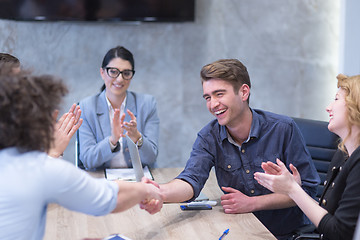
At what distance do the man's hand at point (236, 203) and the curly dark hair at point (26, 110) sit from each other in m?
1.04

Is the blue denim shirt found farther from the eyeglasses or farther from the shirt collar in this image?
the eyeglasses

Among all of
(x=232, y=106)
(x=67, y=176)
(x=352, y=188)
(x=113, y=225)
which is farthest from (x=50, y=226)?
(x=352, y=188)

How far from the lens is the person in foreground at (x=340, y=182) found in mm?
1640

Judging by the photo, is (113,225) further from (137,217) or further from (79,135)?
(79,135)

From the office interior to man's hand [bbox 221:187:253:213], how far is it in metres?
2.34

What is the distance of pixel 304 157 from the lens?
221 centimetres

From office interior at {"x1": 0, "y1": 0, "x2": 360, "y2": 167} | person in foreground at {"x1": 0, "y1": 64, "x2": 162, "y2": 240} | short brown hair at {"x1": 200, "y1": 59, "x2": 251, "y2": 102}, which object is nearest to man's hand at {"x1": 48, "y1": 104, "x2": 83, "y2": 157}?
short brown hair at {"x1": 200, "y1": 59, "x2": 251, "y2": 102}

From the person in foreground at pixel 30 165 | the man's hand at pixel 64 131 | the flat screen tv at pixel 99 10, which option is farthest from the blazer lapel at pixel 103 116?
the person in foreground at pixel 30 165

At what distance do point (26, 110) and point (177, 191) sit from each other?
1.03m

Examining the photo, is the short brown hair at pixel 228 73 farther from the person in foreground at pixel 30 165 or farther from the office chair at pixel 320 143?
the person in foreground at pixel 30 165

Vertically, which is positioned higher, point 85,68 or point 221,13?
point 221,13

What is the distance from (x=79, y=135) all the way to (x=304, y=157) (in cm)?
143

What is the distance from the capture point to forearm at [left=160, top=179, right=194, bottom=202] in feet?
6.57

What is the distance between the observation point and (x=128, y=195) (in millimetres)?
1371
